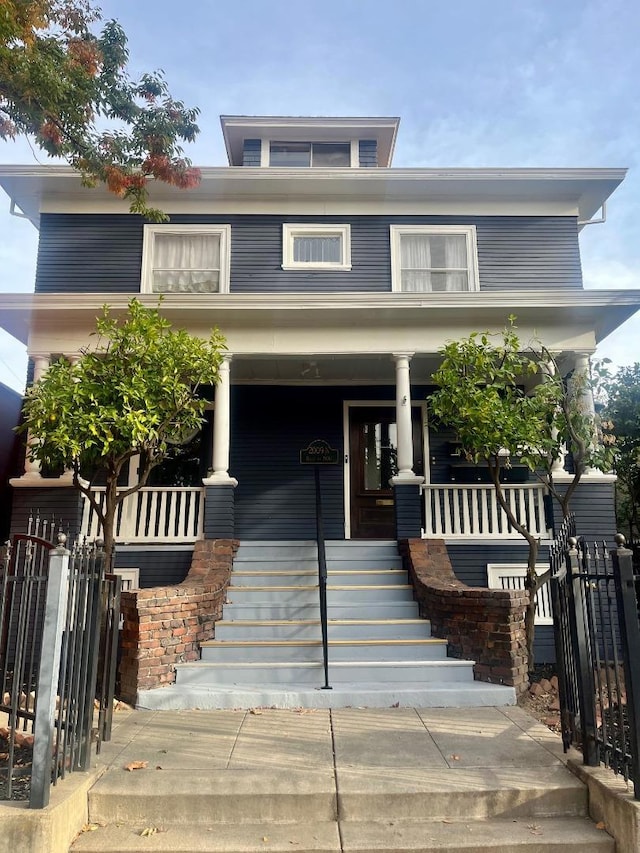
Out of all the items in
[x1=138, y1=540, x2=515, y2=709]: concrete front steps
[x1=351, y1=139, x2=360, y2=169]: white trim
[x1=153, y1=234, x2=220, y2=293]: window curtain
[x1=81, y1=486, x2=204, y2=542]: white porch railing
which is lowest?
[x1=138, y1=540, x2=515, y2=709]: concrete front steps

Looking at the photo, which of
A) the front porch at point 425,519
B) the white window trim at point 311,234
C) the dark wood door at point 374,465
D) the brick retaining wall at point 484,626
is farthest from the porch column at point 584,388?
the white window trim at point 311,234

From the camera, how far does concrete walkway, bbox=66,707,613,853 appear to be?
3.19 m

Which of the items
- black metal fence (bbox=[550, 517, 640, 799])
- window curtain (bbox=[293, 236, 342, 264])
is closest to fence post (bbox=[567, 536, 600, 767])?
black metal fence (bbox=[550, 517, 640, 799])

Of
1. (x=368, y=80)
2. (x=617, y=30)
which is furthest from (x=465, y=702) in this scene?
(x=368, y=80)

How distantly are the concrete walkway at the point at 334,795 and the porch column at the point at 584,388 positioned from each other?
394 cm

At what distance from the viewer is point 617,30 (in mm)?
7715

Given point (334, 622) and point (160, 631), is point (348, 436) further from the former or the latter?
point (160, 631)

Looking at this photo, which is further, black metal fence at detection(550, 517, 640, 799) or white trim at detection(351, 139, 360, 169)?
white trim at detection(351, 139, 360, 169)

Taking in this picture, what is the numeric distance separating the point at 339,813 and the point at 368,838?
9.5 inches

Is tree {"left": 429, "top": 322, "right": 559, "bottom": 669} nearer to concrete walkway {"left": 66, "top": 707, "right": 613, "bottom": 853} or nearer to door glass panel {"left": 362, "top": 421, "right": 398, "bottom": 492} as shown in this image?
concrete walkway {"left": 66, "top": 707, "right": 613, "bottom": 853}

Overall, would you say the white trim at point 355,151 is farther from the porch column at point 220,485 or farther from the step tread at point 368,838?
the step tread at point 368,838

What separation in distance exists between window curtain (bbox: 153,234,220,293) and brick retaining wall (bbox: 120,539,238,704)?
4.98 metres

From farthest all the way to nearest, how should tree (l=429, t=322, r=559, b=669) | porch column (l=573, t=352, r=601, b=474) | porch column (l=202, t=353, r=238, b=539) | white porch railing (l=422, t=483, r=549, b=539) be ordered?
1. white porch railing (l=422, t=483, r=549, b=539)
2. porch column (l=202, t=353, r=238, b=539)
3. porch column (l=573, t=352, r=601, b=474)
4. tree (l=429, t=322, r=559, b=669)

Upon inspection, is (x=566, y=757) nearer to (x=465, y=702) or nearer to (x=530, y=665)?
(x=465, y=702)
